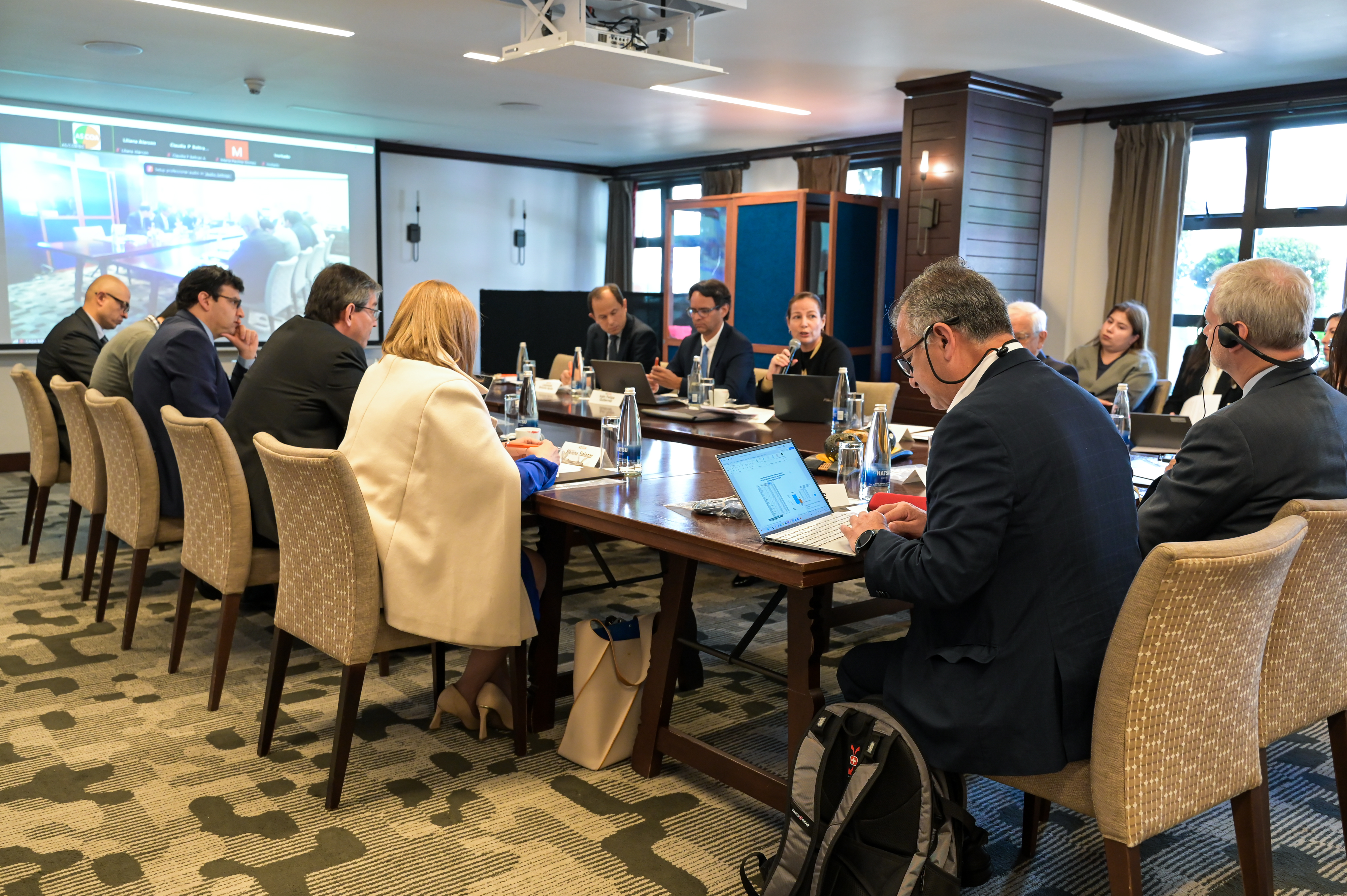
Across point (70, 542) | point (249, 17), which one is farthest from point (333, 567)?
point (249, 17)

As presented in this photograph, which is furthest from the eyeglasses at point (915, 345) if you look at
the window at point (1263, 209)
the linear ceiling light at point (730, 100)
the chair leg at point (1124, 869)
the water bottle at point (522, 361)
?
the window at point (1263, 209)

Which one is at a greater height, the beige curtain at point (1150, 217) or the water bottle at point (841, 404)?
the beige curtain at point (1150, 217)

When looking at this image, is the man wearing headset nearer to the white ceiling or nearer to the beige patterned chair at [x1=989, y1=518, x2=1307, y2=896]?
the beige patterned chair at [x1=989, y1=518, x2=1307, y2=896]

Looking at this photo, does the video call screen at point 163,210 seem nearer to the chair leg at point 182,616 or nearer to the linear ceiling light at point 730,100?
the linear ceiling light at point 730,100

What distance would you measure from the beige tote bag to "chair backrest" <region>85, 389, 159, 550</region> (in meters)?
1.76

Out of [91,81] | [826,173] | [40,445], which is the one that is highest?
[91,81]

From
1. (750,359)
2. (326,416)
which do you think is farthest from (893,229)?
(326,416)

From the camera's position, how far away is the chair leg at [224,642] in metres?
2.94

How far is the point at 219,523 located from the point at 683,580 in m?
1.44

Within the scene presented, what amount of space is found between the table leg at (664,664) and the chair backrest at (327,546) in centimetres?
69

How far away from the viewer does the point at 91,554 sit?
4105 mm

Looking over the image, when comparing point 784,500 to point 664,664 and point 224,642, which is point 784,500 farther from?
point 224,642

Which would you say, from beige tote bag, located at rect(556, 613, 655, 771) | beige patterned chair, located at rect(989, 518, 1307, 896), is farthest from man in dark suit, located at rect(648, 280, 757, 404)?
beige patterned chair, located at rect(989, 518, 1307, 896)

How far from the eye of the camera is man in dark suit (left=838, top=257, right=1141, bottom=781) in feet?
5.43
